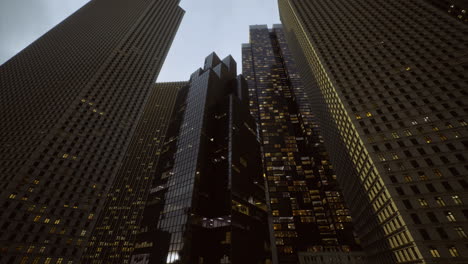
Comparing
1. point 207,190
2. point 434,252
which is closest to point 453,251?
point 434,252

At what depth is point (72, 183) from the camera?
7688 cm

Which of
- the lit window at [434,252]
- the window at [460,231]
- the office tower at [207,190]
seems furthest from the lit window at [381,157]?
the office tower at [207,190]

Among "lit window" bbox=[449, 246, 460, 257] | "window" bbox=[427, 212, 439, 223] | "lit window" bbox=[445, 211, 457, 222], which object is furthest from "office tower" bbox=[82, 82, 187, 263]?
"lit window" bbox=[445, 211, 457, 222]

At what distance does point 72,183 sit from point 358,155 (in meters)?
88.3

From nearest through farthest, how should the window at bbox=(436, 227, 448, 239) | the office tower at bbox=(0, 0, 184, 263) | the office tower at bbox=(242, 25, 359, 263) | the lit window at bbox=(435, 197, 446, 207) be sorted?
the window at bbox=(436, 227, 448, 239), the lit window at bbox=(435, 197, 446, 207), the office tower at bbox=(0, 0, 184, 263), the office tower at bbox=(242, 25, 359, 263)

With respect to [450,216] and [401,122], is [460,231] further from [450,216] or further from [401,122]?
[401,122]

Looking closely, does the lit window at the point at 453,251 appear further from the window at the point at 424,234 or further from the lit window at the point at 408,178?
the lit window at the point at 408,178

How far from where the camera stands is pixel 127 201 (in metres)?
150

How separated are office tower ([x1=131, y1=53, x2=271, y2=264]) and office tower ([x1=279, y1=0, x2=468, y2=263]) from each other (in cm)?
3460

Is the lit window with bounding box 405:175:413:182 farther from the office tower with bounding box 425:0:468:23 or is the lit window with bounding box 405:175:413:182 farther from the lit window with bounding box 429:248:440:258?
the office tower with bounding box 425:0:468:23

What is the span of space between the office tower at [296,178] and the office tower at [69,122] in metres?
70.8

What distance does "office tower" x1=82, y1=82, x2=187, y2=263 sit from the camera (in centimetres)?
13212

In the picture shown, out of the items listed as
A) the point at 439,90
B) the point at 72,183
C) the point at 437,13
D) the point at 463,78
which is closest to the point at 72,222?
the point at 72,183

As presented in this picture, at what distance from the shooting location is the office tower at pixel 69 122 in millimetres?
66000
